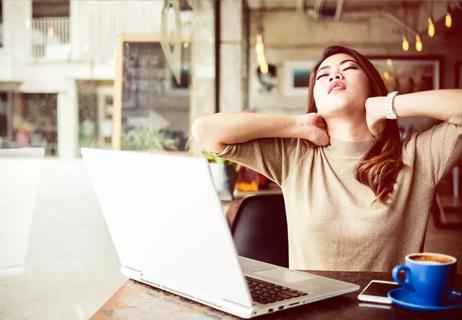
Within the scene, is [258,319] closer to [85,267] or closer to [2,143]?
[2,143]

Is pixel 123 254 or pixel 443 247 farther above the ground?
pixel 123 254

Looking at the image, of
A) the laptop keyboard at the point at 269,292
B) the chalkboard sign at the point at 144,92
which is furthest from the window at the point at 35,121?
the laptop keyboard at the point at 269,292

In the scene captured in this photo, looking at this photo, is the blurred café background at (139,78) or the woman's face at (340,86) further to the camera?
the blurred café background at (139,78)

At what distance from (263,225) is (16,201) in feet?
3.15

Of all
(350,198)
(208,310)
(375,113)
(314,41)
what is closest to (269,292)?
(208,310)

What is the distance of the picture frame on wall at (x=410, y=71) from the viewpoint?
749 cm

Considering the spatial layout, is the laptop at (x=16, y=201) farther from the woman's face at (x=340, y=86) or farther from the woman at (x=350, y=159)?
the woman's face at (x=340, y=86)

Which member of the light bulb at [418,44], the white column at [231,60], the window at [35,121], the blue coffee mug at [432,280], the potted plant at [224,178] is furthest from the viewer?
the light bulb at [418,44]

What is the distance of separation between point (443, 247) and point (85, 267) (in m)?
3.43

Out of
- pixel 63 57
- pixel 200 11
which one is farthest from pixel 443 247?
pixel 63 57

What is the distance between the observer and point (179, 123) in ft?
17.2

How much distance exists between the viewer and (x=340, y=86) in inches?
61.4

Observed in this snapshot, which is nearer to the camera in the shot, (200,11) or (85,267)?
(85,267)

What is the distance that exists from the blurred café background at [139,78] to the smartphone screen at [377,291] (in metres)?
1.66
